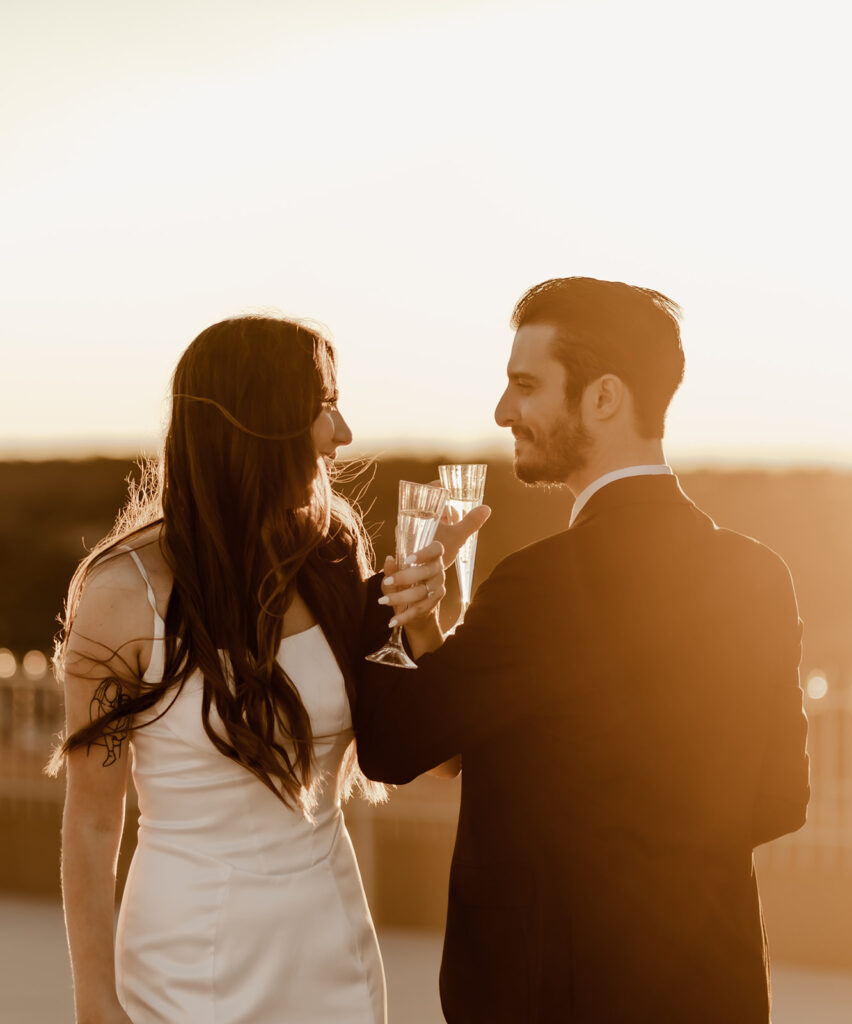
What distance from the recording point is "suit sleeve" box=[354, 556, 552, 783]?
2.48m

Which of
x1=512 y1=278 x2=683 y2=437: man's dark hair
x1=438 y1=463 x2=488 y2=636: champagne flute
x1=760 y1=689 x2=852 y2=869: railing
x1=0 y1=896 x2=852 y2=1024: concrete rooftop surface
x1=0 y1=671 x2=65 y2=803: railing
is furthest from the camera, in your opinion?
x1=0 y1=671 x2=65 y2=803: railing

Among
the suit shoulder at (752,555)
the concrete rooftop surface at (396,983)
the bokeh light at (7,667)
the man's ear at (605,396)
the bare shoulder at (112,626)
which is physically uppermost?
the man's ear at (605,396)

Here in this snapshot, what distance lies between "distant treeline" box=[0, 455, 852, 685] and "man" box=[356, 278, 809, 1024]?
33.1 feet

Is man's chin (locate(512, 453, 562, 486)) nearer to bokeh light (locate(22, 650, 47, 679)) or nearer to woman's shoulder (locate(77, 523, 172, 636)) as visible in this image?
woman's shoulder (locate(77, 523, 172, 636))

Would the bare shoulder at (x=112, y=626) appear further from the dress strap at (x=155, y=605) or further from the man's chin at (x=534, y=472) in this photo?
the man's chin at (x=534, y=472)

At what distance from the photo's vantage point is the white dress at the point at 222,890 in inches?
101

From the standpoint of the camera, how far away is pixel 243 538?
2.67 m

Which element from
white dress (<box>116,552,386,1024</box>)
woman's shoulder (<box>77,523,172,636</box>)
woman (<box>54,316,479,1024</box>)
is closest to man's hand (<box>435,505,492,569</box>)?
woman (<box>54,316,479,1024</box>)

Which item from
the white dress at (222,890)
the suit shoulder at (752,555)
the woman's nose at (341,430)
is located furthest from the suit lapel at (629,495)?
the white dress at (222,890)

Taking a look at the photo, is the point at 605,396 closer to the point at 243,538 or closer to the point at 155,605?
the point at 243,538

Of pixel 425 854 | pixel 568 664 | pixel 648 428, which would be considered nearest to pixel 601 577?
pixel 568 664

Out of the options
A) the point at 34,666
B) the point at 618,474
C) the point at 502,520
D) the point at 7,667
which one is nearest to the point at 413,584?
the point at 618,474

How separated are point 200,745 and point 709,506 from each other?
12.1 meters

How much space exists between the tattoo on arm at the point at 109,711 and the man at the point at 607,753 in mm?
437
